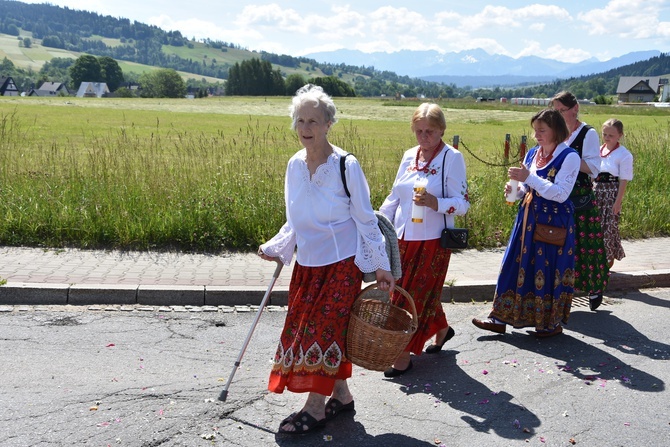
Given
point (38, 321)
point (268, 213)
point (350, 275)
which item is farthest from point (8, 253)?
point (350, 275)

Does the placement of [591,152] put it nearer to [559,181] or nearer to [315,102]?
[559,181]

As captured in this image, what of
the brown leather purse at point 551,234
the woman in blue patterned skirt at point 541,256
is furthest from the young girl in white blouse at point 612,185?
the brown leather purse at point 551,234

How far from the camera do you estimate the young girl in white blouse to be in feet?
27.1

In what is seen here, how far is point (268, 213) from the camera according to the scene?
31.6 ft

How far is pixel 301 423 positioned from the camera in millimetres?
4344

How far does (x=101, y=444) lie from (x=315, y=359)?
4.20ft

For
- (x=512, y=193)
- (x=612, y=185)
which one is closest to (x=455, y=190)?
(x=512, y=193)

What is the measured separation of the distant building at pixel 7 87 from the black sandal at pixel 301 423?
169013 mm

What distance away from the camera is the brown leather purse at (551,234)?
6164 mm

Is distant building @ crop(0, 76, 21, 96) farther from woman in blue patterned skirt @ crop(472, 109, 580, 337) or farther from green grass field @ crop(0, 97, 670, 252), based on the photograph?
woman in blue patterned skirt @ crop(472, 109, 580, 337)

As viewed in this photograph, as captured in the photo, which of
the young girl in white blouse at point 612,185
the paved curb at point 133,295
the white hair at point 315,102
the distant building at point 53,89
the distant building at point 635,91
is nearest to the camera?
the white hair at point 315,102

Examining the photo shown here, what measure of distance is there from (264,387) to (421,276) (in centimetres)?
139

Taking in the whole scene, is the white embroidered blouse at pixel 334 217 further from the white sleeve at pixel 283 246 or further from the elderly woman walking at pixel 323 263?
the white sleeve at pixel 283 246

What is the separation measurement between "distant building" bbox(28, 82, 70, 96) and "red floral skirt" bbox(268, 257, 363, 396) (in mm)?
176194
